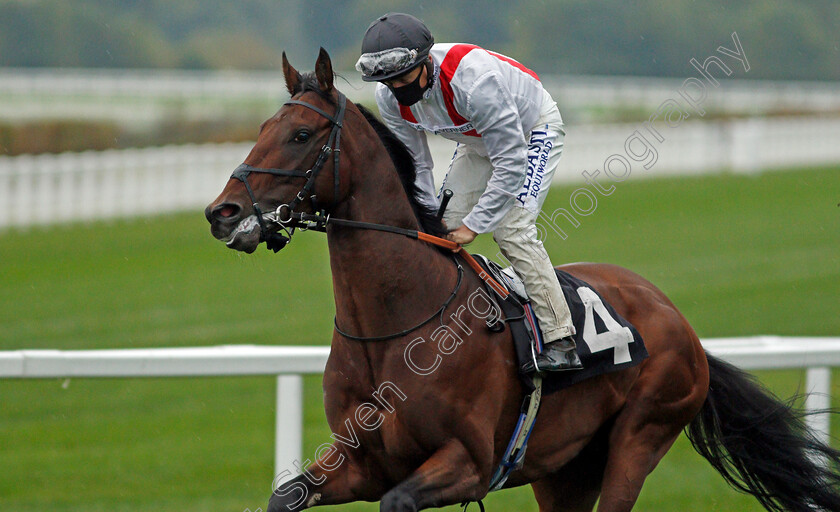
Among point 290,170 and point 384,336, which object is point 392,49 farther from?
point 384,336

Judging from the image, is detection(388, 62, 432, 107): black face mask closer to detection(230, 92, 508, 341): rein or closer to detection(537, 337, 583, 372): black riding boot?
detection(230, 92, 508, 341): rein

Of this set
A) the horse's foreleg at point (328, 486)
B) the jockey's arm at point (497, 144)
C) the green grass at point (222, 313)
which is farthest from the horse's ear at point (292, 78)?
the green grass at point (222, 313)

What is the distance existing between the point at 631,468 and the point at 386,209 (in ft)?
5.02

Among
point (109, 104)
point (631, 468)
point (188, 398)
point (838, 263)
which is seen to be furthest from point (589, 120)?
point (631, 468)

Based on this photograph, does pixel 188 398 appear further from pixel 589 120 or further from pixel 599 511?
pixel 589 120

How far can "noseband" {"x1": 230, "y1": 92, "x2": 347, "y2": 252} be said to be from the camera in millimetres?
3182

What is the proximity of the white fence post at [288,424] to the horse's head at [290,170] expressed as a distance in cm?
163

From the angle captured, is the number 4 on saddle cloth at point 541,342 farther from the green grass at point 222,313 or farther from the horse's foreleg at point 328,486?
the green grass at point 222,313

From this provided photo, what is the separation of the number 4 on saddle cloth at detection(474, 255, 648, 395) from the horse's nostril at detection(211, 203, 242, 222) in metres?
1.07

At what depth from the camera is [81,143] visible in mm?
23000

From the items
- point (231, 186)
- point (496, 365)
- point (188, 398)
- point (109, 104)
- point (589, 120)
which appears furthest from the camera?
point (589, 120)

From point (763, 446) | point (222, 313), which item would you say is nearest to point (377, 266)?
point (763, 446)

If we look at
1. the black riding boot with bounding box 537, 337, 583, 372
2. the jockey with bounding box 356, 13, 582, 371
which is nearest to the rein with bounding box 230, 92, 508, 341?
the jockey with bounding box 356, 13, 582, 371

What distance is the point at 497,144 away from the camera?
3613 millimetres
